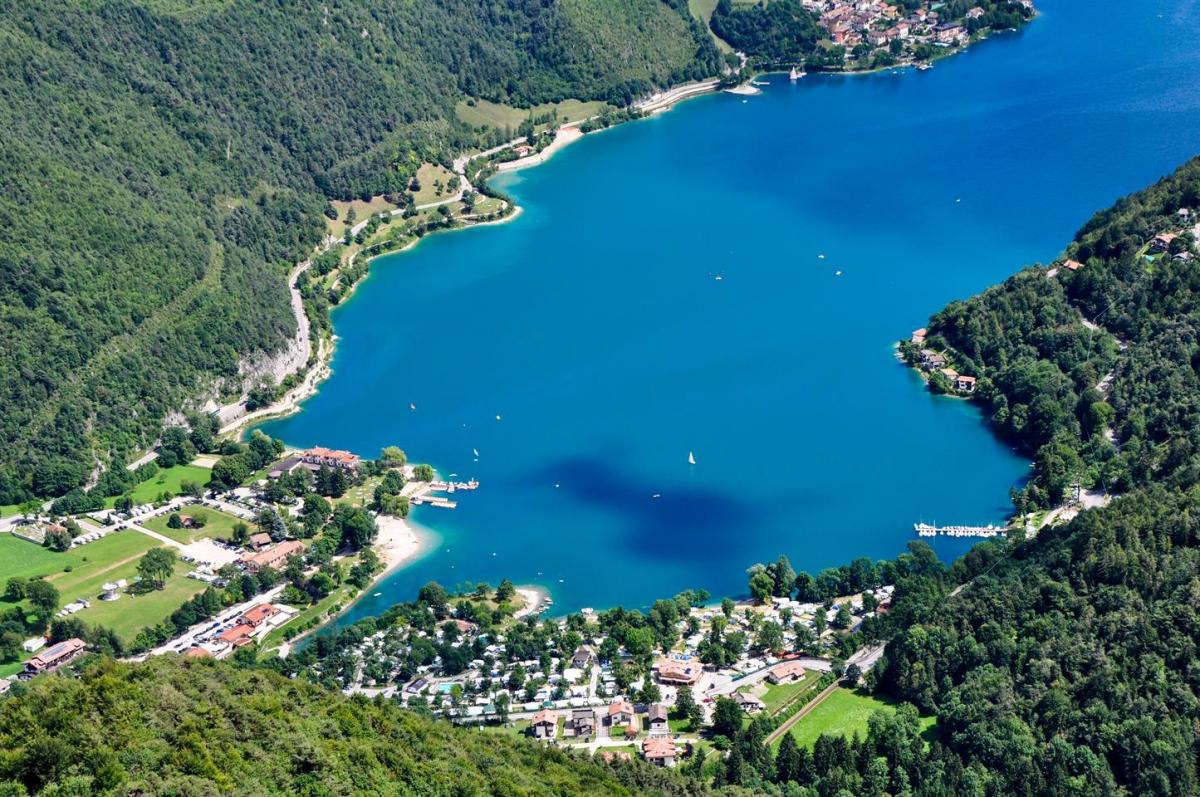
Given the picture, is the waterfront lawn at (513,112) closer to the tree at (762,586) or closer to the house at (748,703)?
the tree at (762,586)

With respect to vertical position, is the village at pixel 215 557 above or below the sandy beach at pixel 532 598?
above

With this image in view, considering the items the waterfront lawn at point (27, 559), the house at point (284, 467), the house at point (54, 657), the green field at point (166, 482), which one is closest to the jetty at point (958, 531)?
the house at point (284, 467)

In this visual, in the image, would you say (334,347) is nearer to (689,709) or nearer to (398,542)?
(398,542)

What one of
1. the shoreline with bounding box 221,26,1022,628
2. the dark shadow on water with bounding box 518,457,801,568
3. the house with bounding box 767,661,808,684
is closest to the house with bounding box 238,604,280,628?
the shoreline with bounding box 221,26,1022,628

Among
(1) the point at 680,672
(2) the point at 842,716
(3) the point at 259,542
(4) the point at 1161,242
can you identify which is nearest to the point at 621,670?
(1) the point at 680,672

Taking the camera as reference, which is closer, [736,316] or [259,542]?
[259,542]

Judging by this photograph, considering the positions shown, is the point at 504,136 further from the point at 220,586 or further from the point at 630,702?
the point at 630,702
